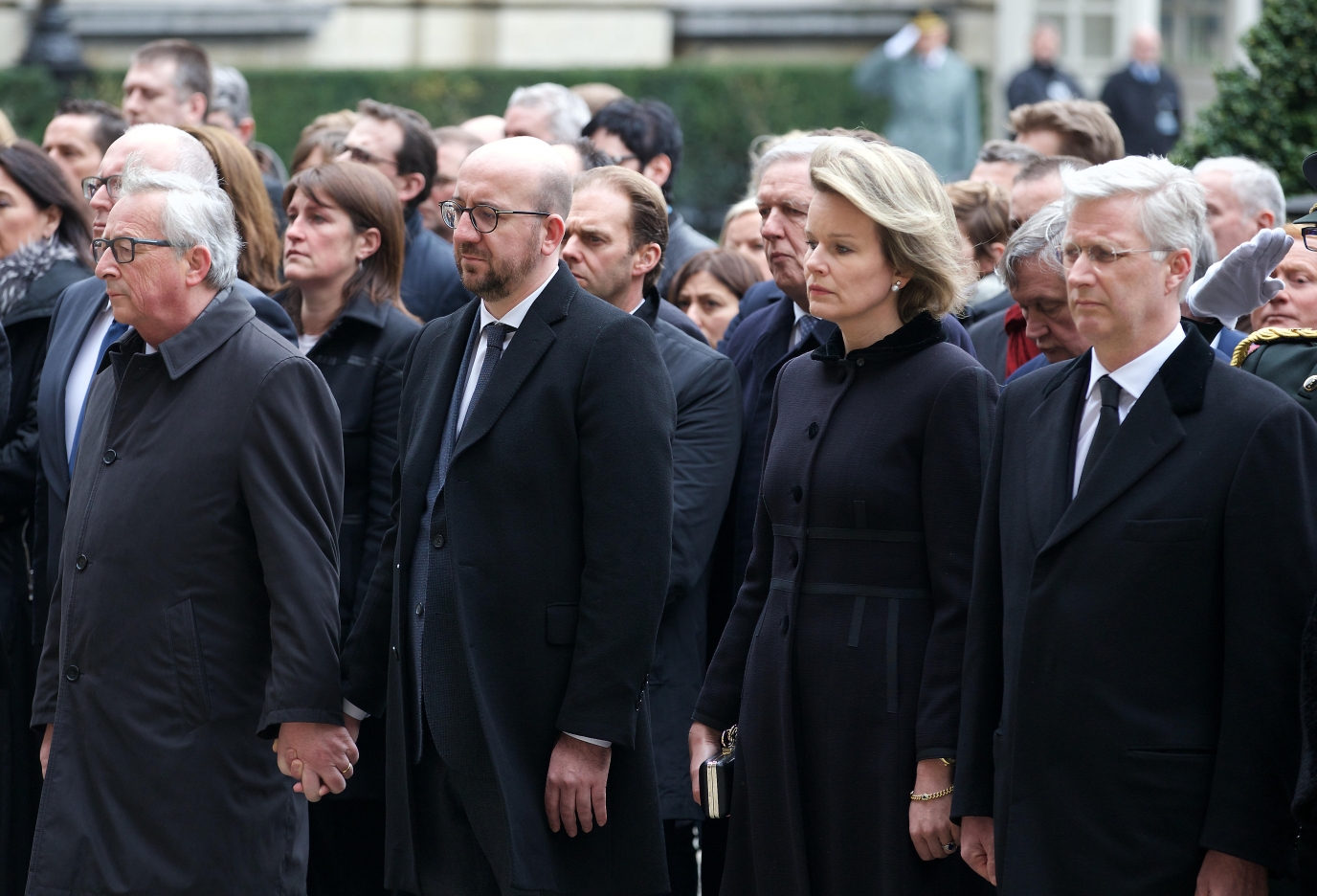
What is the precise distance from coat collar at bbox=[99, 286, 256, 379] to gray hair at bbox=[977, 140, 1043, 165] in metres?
3.68

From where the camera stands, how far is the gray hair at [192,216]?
424 centimetres

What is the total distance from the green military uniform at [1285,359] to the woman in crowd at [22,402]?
349cm

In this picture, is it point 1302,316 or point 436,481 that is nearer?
point 436,481

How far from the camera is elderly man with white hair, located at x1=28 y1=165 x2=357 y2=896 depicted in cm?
400

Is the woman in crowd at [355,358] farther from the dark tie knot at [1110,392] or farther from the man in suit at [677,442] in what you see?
the dark tie knot at [1110,392]

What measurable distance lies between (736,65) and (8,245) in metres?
11.8

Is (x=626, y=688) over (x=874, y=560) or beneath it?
beneath

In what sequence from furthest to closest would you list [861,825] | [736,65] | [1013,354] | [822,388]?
[736,65] → [1013,354] → [822,388] → [861,825]

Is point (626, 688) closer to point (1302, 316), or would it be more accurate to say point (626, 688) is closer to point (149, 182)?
point (149, 182)

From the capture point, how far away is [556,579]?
3857 millimetres

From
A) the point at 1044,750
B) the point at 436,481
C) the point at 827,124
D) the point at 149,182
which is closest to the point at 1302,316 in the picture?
the point at 1044,750

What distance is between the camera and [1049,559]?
3234 millimetres

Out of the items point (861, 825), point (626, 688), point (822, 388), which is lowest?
point (861, 825)

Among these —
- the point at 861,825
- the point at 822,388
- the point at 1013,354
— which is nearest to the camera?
the point at 861,825
